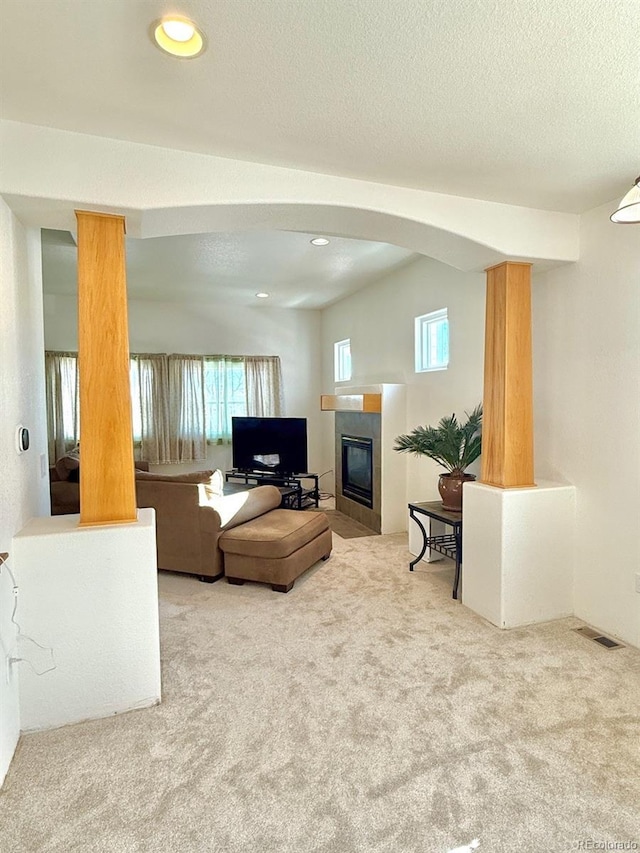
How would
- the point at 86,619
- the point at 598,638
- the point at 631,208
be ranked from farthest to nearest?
the point at 598,638, the point at 86,619, the point at 631,208

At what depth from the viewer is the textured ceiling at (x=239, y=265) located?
4.09 metres

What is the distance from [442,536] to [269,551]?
1551mm

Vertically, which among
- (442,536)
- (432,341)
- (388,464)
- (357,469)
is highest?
(432,341)

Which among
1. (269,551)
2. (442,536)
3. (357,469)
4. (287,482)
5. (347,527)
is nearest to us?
(269,551)

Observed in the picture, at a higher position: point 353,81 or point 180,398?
point 353,81

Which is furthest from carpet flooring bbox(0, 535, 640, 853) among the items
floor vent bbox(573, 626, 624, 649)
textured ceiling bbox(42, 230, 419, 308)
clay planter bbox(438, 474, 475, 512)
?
textured ceiling bbox(42, 230, 419, 308)

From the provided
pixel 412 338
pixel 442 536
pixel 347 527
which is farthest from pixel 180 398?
pixel 442 536

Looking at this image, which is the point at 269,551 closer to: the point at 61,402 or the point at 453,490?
the point at 453,490

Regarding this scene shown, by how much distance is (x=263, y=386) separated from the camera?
6.96 meters

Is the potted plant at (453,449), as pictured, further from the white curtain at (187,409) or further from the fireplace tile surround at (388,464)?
the white curtain at (187,409)

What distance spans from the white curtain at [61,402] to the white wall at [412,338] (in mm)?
3549

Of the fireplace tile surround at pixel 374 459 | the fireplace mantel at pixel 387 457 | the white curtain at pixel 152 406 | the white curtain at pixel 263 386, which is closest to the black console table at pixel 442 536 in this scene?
the fireplace mantel at pixel 387 457

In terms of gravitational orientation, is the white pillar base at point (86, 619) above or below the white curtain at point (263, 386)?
below

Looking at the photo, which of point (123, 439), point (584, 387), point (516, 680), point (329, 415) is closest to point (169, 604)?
point (123, 439)
